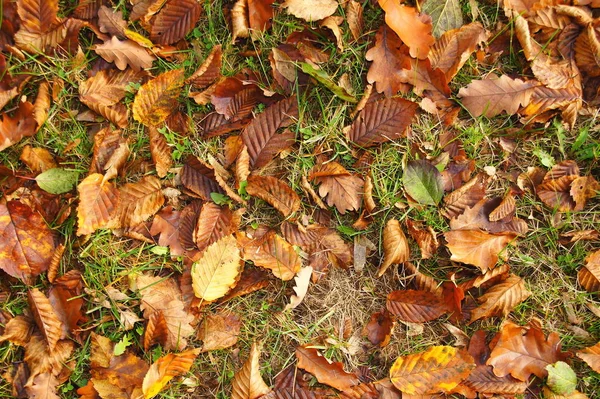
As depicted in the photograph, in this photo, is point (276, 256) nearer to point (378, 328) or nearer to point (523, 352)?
point (378, 328)

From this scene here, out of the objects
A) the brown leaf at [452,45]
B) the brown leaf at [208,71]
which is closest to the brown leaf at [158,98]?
the brown leaf at [208,71]

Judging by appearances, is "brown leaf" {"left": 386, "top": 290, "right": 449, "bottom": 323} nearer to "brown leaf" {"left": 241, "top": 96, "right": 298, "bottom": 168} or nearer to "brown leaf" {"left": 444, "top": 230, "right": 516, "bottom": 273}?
"brown leaf" {"left": 444, "top": 230, "right": 516, "bottom": 273}

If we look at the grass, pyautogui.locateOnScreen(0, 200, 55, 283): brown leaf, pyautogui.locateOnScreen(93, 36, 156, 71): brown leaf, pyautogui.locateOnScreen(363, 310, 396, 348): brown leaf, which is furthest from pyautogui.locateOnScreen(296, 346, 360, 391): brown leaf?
pyautogui.locateOnScreen(93, 36, 156, 71): brown leaf

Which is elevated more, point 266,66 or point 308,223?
point 266,66

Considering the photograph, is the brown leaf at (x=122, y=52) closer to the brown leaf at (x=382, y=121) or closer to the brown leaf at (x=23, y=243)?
the brown leaf at (x=23, y=243)

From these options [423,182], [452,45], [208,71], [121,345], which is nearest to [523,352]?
[423,182]

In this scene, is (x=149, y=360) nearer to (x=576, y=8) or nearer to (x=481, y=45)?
(x=481, y=45)

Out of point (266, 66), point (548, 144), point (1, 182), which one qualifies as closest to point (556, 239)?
point (548, 144)
